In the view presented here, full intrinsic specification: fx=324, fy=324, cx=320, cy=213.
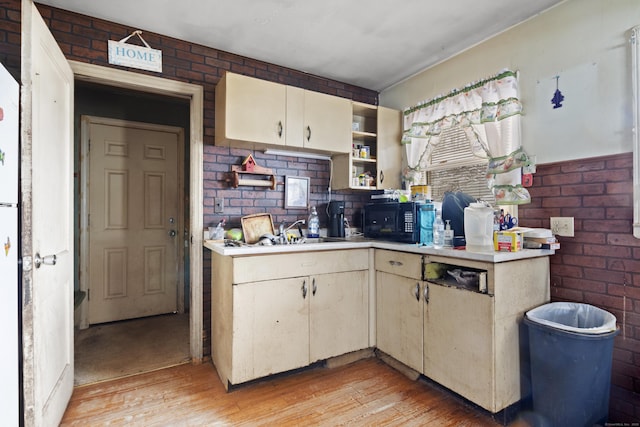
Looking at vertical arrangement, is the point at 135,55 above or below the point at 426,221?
above

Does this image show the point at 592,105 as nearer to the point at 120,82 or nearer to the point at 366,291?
the point at 366,291

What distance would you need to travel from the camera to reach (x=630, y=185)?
1.68 m

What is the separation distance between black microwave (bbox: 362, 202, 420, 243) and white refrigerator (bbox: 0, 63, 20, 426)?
7.12 feet

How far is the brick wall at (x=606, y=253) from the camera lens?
5.55 feet

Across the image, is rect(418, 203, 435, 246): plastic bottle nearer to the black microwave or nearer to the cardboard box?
the black microwave

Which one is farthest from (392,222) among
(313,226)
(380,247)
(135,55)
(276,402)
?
(135,55)

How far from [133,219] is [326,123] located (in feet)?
7.42

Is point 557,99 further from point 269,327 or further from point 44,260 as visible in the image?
point 44,260

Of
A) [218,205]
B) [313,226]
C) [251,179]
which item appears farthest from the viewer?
[313,226]

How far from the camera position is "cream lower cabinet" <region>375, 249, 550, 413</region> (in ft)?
5.65

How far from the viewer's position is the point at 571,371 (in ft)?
5.15

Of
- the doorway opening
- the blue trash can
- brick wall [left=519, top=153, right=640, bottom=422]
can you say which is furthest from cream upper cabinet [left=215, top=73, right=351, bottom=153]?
the blue trash can

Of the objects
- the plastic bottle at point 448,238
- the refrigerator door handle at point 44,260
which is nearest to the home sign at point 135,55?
the refrigerator door handle at point 44,260

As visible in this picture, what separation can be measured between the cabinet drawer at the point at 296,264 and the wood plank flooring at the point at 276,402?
726mm
